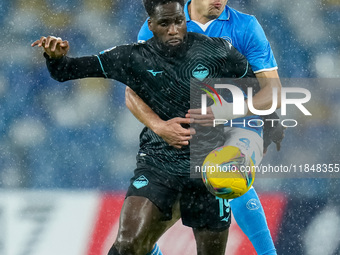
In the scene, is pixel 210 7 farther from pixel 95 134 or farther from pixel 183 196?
pixel 95 134

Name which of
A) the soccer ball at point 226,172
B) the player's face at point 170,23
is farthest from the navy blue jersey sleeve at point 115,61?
the soccer ball at point 226,172

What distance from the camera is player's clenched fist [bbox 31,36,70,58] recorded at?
12.6 ft

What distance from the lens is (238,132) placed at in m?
4.39

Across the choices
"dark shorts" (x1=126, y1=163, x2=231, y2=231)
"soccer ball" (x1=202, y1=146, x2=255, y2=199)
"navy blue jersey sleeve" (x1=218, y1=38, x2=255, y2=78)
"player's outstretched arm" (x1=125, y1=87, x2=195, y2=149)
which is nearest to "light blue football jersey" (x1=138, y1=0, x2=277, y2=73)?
"navy blue jersey sleeve" (x1=218, y1=38, x2=255, y2=78)

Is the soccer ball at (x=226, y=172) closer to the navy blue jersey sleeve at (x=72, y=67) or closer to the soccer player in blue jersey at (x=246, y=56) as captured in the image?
the soccer player in blue jersey at (x=246, y=56)

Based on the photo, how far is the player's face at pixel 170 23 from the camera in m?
3.97

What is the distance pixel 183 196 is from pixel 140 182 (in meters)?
0.26

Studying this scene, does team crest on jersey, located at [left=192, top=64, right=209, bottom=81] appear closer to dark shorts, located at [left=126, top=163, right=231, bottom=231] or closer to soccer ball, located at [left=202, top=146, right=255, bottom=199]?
soccer ball, located at [left=202, top=146, right=255, bottom=199]

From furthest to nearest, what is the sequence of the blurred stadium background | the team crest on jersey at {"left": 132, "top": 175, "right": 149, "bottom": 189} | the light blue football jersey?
the blurred stadium background → the light blue football jersey → the team crest on jersey at {"left": 132, "top": 175, "right": 149, "bottom": 189}

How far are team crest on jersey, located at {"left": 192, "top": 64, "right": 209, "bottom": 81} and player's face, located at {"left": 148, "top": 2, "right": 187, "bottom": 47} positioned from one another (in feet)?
0.72

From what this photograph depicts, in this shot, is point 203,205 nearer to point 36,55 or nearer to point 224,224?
point 224,224

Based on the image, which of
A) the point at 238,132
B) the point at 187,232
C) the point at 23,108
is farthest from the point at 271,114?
the point at 23,108

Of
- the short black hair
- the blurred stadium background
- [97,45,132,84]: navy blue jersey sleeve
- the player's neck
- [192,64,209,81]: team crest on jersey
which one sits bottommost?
the blurred stadium background

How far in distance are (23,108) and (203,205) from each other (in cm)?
275
